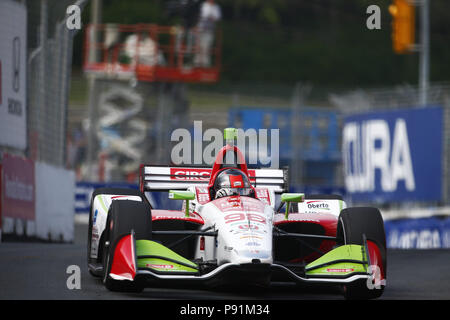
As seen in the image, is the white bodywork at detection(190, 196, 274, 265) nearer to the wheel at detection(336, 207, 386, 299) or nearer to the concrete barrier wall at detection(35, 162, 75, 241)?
the wheel at detection(336, 207, 386, 299)

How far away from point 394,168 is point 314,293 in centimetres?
1284

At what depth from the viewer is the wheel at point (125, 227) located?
28.0 feet

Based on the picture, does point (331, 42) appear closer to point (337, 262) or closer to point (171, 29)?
point (171, 29)

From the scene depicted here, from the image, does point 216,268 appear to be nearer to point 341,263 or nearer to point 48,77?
point 341,263

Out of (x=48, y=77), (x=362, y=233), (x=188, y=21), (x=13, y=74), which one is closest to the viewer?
(x=362, y=233)

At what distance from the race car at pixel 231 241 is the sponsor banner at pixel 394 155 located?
1049cm

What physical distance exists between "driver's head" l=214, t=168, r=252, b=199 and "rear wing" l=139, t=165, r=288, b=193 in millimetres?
1182

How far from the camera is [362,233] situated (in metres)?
8.85

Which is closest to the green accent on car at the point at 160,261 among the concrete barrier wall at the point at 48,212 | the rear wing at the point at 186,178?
the rear wing at the point at 186,178

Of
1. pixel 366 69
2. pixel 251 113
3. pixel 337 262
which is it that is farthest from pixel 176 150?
pixel 366 69

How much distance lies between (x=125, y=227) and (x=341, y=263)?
66.0 inches

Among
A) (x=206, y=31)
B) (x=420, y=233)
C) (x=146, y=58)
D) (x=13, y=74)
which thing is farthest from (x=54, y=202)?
(x=206, y=31)

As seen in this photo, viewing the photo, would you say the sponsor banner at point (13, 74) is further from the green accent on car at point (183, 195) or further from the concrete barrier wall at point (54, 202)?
the green accent on car at point (183, 195)

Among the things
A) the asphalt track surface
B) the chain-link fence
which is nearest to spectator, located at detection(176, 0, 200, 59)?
the chain-link fence
